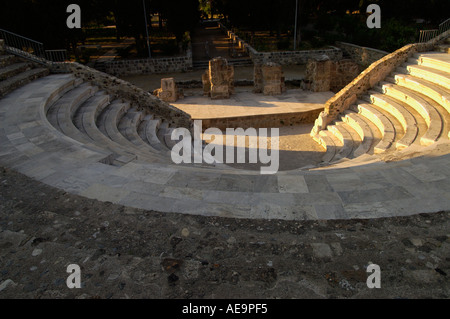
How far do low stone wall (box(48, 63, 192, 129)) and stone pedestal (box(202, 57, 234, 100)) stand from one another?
147 inches

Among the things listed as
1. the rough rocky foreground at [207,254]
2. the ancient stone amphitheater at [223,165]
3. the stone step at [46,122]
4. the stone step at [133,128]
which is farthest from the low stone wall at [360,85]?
the stone step at [46,122]

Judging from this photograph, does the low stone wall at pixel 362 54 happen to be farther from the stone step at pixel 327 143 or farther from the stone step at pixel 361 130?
the stone step at pixel 327 143

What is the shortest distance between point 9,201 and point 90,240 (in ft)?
5.14

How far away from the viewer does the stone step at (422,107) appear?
7219mm

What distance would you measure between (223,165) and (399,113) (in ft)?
18.4

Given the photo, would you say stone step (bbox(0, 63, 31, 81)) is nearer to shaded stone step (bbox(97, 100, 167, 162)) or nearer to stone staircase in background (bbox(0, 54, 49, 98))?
stone staircase in background (bbox(0, 54, 49, 98))

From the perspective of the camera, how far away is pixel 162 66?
21750 millimetres

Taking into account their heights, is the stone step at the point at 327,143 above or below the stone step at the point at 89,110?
below

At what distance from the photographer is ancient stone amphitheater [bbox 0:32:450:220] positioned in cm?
422

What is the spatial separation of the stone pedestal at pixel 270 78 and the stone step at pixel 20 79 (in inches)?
355

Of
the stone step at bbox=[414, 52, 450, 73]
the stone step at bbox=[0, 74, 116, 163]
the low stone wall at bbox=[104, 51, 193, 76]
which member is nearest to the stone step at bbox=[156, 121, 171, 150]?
the stone step at bbox=[0, 74, 116, 163]

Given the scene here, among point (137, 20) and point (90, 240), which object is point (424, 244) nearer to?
point (90, 240)

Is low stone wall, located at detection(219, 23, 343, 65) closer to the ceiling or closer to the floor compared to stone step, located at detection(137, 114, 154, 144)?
closer to the ceiling

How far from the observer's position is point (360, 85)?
38.4 feet
